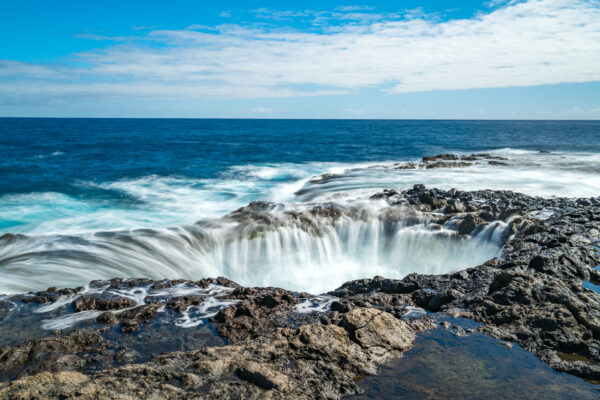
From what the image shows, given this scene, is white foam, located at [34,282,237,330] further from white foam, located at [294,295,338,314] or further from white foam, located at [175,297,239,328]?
white foam, located at [294,295,338,314]

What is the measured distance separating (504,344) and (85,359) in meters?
5.70

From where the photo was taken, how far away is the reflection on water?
4.32 meters

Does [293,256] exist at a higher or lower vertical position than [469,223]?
lower

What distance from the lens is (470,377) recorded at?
15.2ft

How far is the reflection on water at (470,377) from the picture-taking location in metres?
4.32

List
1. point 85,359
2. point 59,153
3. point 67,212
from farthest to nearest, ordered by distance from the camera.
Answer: point 59,153 < point 67,212 < point 85,359

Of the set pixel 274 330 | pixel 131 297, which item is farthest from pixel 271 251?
pixel 274 330

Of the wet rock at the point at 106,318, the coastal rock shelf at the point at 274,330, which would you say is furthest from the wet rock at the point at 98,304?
the wet rock at the point at 106,318

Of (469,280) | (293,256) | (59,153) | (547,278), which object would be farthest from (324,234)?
(59,153)

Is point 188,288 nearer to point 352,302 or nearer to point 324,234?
point 352,302

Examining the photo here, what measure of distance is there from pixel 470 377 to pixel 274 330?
267cm

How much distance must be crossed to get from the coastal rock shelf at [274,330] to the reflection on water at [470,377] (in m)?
0.11

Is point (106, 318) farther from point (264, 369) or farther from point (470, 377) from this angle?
point (470, 377)

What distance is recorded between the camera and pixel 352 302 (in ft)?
22.0
